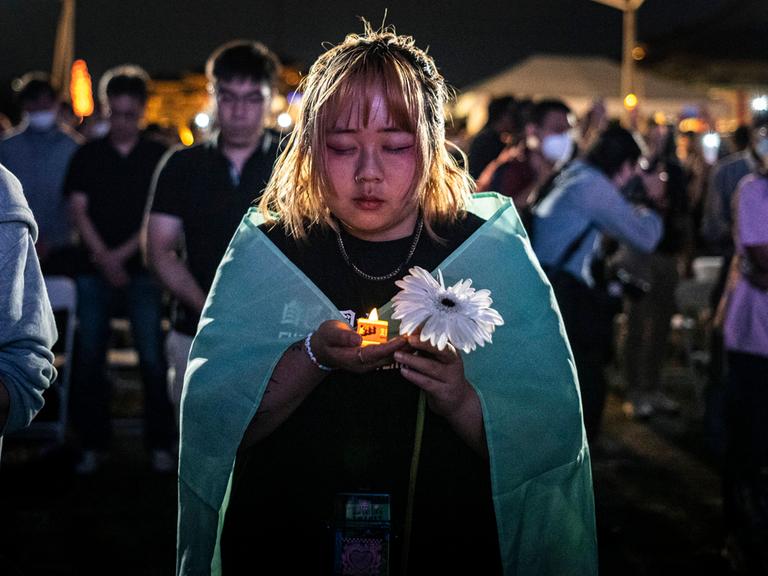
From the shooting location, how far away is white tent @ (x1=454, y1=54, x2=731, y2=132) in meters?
26.5

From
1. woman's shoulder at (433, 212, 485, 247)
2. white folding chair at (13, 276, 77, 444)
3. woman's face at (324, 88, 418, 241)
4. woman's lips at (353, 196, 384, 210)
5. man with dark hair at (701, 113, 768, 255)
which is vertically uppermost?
man with dark hair at (701, 113, 768, 255)

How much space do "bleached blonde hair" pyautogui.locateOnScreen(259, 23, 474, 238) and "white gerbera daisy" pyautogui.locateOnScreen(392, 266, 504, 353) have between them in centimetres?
41

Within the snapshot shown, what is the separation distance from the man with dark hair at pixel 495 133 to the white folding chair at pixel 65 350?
309 cm

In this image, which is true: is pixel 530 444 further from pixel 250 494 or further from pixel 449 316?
pixel 250 494

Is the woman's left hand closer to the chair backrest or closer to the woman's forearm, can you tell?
the woman's forearm

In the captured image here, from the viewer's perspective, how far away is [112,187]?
6.41 metres

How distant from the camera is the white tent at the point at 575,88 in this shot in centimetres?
2655

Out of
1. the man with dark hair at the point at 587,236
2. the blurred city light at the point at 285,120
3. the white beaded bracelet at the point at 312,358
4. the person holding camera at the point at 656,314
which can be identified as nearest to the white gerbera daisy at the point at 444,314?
the white beaded bracelet at the point at 312,358

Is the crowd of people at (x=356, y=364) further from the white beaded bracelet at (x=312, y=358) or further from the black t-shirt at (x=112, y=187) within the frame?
the black t-shirt at (x=112, y=187)

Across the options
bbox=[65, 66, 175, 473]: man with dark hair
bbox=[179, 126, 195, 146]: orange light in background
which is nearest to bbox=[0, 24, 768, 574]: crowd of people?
bbox=[65, 66, 175, 473]: man with dark hair

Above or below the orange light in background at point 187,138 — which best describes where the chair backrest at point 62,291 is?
below

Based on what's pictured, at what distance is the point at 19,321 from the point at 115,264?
444cm

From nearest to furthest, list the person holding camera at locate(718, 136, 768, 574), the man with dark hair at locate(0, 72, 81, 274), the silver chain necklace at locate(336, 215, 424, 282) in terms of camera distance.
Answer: the silver chain necklace at locate(336, 215, 424, 282)
the person holding camera at locate(718, 136, 768, 574)
the man with dark hair at locate(0, 72, 81, 274)

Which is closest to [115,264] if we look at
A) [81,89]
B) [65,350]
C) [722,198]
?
[65,350]
